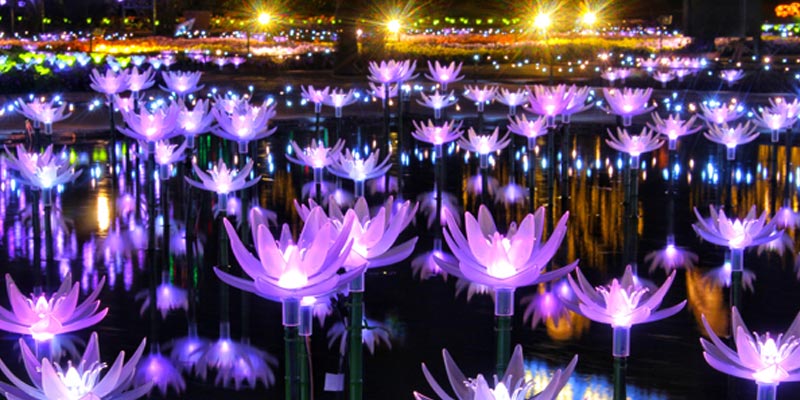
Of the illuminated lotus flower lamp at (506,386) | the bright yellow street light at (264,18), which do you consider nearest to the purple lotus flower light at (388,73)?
the illuminated lotus flower lamp at (506,386)

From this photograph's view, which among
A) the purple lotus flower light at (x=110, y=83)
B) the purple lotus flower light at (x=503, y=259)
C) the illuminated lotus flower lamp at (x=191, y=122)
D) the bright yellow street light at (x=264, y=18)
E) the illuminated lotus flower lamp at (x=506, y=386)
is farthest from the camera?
the bright yellow street light at (x=264, y=18)

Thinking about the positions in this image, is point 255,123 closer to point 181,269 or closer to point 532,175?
point 181,269

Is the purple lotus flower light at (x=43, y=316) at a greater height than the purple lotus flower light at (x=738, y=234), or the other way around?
the purple lotus flower light at (x=738, y=234)

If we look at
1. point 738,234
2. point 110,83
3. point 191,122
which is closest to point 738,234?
point 738,234

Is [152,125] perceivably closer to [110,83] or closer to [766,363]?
[110,83]

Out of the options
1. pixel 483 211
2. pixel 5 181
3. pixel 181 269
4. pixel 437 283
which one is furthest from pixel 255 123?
pixel 483 211

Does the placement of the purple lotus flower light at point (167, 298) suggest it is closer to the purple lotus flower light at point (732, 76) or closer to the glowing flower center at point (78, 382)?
the glowing flower center at point (78, 382)
